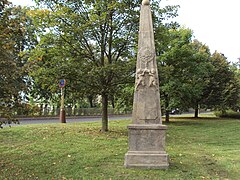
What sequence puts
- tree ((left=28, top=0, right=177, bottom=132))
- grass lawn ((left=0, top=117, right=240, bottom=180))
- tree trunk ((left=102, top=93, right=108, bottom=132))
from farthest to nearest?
tree trunk ((left=102, top=93, right=108, bottom=132))
tree ((left=28, top=0, right=177, bottom=132))
grass lawn ((left=0, top=117, right=240, bottom=180))

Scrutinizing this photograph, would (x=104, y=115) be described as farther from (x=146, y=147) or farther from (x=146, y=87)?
(x=146, y=147)

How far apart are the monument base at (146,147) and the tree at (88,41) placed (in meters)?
4.73

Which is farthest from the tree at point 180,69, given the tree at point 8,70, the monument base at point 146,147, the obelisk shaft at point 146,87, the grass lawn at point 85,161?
the tree at point 8,70

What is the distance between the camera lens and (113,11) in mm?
11984

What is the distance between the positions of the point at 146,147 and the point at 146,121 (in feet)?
2.28

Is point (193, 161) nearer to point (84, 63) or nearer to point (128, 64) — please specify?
point (128, 64)

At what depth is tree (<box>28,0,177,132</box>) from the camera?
1176 cm

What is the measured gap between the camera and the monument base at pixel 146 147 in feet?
22.7

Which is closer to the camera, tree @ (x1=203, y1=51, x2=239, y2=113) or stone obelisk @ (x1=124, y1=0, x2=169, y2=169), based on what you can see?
stone obelisk @ (x1=124, y1=0, x2=169, y2=169)

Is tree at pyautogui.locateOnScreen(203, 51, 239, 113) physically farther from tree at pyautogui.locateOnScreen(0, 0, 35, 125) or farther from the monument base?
tree at pyautogui.locateOnScreen(0, 0, 35, 125)

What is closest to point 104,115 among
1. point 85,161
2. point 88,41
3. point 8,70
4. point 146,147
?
point 88,41

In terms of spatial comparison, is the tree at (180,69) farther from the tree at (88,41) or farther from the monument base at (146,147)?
the monument base at (146,147)

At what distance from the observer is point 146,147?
703cm

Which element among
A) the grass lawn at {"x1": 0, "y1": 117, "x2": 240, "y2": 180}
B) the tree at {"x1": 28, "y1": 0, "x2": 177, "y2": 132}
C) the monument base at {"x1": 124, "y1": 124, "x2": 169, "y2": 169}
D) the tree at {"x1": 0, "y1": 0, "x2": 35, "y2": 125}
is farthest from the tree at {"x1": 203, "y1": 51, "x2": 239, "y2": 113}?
the tree at {"x1": 0, "y1": 0, "x2": 35, "y2": 125}
